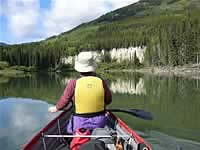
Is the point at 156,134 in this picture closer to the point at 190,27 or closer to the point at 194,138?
the point at 194,138

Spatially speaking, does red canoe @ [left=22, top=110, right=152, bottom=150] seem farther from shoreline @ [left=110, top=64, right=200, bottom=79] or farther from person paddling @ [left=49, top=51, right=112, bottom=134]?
shoreline @ [left=110, top=64, right=200, bottom=79]

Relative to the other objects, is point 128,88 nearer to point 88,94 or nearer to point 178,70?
point 88,94

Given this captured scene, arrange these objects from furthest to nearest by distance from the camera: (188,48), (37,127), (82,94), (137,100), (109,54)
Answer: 1. (109,54)
2. (188,48)
3. (137,100)
4. (37,127)
5. (82,94)

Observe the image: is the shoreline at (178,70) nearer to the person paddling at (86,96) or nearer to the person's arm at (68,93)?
the person paddling at (86,96)

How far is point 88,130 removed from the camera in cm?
729

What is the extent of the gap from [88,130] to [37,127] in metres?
10.1

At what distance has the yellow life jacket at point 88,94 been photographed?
721 cm

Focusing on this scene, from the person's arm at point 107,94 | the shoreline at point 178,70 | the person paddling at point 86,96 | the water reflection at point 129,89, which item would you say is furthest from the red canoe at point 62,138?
the shoreline at point 178,70

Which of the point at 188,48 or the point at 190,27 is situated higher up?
the point at 190,27

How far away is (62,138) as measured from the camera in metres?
8.65

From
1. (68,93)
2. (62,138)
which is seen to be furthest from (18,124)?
(68,93)

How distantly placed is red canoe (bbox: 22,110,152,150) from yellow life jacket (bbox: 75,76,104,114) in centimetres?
65

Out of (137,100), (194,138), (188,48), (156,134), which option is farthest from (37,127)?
(188,48)

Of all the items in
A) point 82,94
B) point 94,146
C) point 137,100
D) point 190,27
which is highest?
point 190,27
